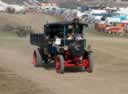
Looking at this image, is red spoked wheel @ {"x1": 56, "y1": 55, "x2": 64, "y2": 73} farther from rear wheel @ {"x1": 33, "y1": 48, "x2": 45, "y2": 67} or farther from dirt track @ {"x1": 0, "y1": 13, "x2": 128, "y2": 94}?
rear wheel @ {"x1": 33, "y1": 48, "x2": 45, "y2": 67}

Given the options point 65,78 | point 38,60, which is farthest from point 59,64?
point 38,60

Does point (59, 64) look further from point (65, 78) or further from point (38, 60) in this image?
point (38, 60)

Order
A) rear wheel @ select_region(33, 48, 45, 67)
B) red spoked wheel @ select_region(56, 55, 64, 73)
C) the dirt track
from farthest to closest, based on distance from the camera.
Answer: rear wheel @ select_region(33, 48, 45, 67)
red spoked wheel @ select_region(56, 55, 64, 73)
the dirt track

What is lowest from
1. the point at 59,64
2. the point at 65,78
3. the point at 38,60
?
the point at 65,78

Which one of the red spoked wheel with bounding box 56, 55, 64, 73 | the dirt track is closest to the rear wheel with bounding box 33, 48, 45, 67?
the dirt track

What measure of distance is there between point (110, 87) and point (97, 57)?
927cm

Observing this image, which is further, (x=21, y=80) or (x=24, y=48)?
(x=24, y=48)

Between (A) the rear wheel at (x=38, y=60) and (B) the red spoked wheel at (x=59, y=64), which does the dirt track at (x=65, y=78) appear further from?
(A) the rear wheel at (x=38, y=60)

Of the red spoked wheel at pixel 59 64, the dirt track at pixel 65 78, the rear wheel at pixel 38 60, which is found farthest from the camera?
the rear wheel at pixel 38 60

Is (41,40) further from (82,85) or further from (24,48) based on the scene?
(24,48)

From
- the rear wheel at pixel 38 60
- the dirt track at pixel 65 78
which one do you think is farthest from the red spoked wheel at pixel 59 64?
the rear wheel at pixel 38 60

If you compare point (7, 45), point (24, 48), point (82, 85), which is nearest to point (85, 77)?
point (82, 85)

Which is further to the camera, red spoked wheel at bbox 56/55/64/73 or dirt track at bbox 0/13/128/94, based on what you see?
red spoked wheel at bbox 56/55/64/73

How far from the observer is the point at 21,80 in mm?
18219
